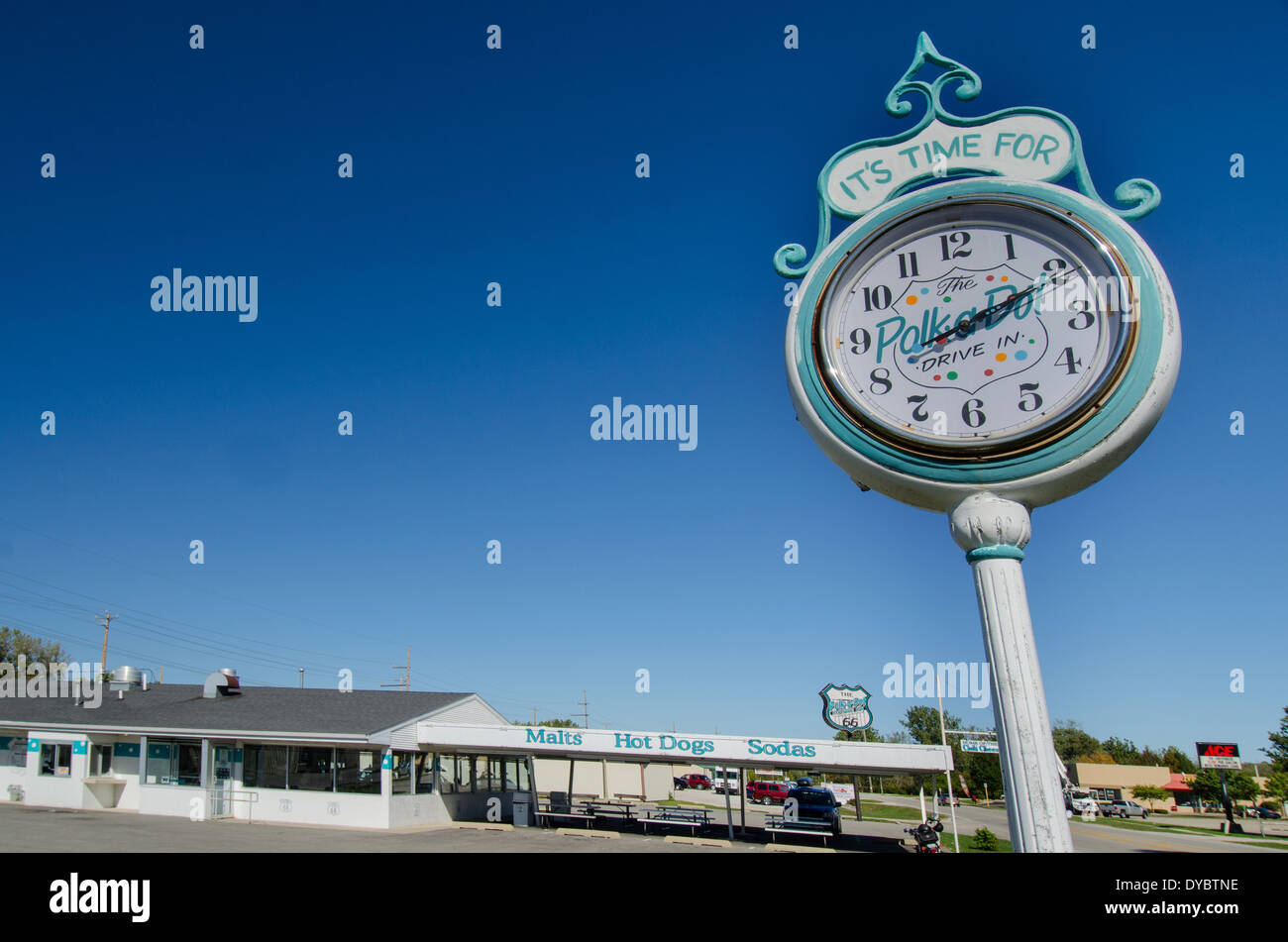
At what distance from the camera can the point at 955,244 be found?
691cm

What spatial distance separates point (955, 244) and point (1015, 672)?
3.57m

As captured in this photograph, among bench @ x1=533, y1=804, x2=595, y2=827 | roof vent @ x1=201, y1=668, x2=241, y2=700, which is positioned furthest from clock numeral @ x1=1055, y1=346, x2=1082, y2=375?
roof vent @ x1=201, y1=668, x2=241, y2=700

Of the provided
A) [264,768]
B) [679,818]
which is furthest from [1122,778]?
[264,768]

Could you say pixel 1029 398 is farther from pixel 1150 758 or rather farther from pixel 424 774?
pixel 1150 758

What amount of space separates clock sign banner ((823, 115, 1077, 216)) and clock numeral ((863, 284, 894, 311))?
2.61 feet

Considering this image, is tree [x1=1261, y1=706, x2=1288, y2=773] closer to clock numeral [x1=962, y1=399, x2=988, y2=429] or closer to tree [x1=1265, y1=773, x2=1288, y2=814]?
tree [x1=1265, y1=773, x2=1288, y2=814]

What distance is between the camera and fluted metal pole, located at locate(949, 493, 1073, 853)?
18.3 feet

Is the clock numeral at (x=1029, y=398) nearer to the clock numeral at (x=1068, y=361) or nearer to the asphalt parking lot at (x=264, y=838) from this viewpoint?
the clock numeral at (x=1068, y=361)

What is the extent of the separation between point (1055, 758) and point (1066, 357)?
9.91ft

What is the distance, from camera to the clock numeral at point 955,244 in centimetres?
687

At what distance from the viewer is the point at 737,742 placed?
71.9ft
